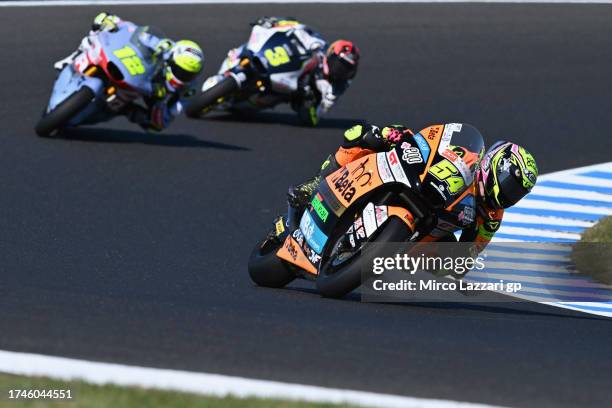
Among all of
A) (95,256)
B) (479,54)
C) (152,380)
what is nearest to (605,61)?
(479,54)

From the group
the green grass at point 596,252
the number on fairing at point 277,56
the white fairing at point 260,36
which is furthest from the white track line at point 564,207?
the white fairing at point 260,36

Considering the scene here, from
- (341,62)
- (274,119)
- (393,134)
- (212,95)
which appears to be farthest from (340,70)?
(393,134)

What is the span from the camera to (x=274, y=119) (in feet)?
53.7

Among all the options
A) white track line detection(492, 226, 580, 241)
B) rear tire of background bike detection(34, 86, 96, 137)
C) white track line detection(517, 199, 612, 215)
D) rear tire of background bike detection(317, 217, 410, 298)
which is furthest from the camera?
rear tire of background bike detection(34, 86, 96, 137)

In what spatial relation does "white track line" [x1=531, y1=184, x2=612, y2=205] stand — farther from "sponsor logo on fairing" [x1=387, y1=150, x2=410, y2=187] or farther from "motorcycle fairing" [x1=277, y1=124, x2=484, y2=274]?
"sponsor logo on fairing" [x1=387, y1=150, x2=410, y2=187]

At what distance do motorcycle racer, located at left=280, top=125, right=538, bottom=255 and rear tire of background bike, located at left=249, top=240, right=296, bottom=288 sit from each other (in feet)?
1.09

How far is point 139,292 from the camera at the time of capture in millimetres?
8648

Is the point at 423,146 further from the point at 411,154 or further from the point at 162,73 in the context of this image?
the point at 162,73

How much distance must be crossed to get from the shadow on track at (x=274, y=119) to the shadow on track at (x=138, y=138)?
3.71 feet

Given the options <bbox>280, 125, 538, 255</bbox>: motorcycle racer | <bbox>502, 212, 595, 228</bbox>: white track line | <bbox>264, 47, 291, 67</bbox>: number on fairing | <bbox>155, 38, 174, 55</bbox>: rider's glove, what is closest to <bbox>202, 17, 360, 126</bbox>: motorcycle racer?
<bbox>264, 47, 291, 67</bbox>: number on fairing

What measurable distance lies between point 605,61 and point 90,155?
8863 mm

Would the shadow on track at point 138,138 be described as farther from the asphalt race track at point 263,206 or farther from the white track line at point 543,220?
the white track line at point 543,220

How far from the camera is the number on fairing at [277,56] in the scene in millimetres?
15414

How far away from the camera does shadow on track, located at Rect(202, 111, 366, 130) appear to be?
16094 mm
